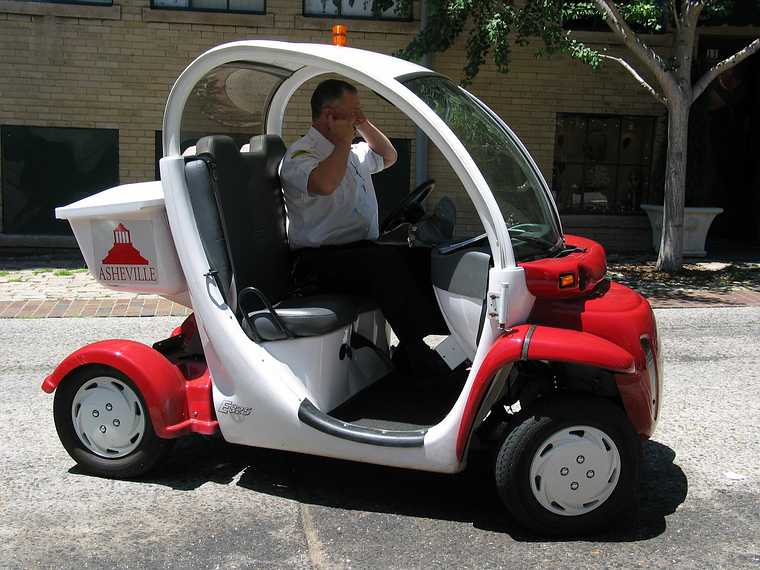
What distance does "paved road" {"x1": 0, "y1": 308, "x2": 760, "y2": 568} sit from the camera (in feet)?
11.6

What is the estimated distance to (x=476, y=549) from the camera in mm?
3602

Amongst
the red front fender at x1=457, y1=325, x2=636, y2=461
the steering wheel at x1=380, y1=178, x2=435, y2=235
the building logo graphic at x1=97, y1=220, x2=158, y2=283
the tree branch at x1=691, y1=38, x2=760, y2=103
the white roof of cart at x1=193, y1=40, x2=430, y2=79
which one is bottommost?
the red front fender at x1=457, y1=325, x2=636, y2=461

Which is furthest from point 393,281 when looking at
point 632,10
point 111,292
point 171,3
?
point 171,3

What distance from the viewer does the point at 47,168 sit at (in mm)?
11656

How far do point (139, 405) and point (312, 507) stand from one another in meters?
0.92

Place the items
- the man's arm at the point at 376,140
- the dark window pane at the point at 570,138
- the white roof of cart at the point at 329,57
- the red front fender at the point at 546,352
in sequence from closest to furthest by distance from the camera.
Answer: the red front fender at the point at 546,352 < the white roof of cart at the point at 329,57 < the man's arm at the point at 376,140 < the dark window pane at the point at 570,138

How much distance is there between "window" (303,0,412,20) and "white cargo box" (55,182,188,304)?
8.03 metres

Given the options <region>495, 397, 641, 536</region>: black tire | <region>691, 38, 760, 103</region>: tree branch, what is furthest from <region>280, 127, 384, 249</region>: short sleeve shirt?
<region>691, 38, 760, 103</region>: tree branch

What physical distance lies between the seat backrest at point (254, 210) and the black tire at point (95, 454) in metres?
Result: 0.78

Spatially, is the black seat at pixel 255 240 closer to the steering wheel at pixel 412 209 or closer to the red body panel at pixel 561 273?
the steering wheel at pixel 412 209

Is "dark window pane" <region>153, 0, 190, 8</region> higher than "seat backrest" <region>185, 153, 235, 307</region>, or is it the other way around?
"dark window pane" <region>153, 0, 190, 8</region>

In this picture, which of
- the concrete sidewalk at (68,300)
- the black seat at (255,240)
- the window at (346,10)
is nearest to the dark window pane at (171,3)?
the window at (346,10)

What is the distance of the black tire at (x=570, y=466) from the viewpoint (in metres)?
3.57

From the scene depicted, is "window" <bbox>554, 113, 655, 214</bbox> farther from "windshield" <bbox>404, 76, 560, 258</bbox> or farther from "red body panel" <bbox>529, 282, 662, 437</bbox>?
"red body panel" <bbox>529, 282, 662, 437</bbox>
